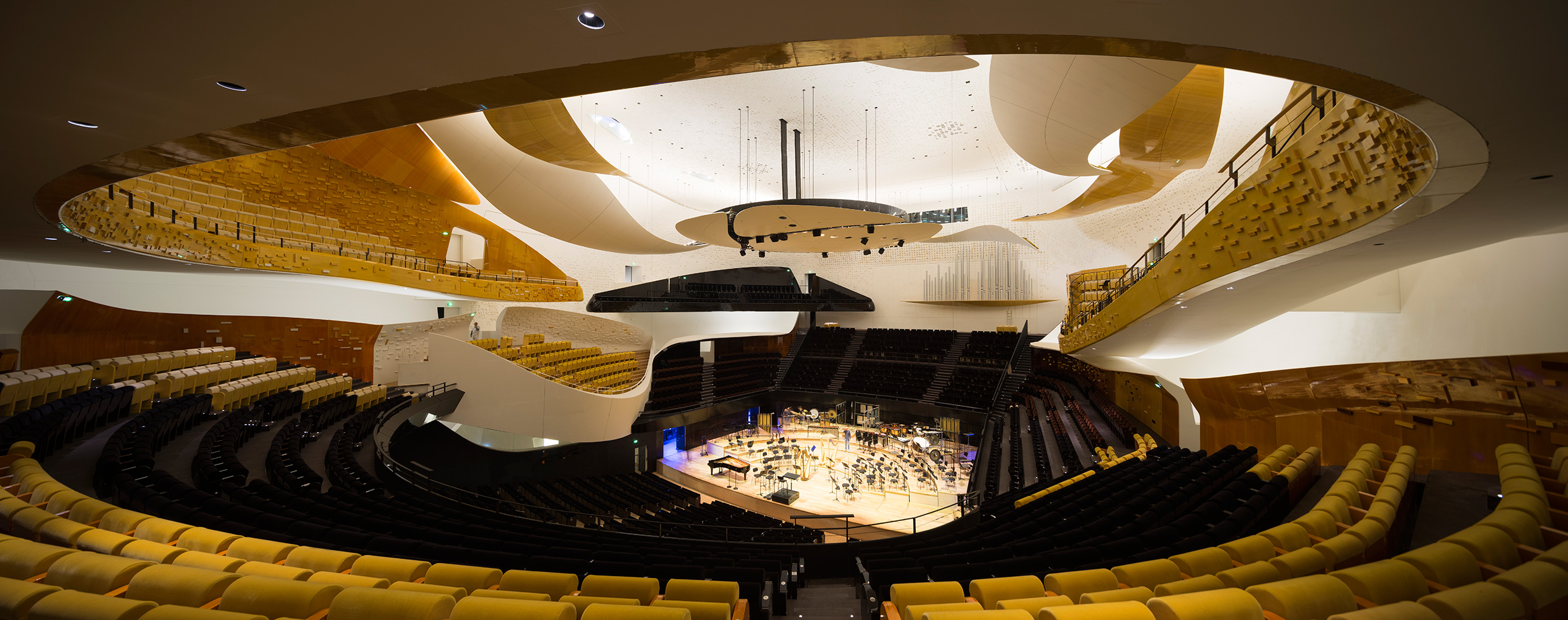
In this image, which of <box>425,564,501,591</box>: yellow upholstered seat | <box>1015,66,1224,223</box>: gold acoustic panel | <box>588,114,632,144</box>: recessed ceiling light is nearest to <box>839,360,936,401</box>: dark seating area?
<box>1015,66,1224,223</box>: gold acoustic panel

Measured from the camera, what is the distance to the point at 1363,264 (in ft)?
16.3

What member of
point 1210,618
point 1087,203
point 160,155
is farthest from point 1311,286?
point 160,155

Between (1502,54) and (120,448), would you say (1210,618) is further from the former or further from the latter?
(120,448)

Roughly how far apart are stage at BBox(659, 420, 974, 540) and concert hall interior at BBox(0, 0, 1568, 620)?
183 millimetres

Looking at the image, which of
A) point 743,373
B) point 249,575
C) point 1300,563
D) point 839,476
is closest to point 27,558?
point 249,575

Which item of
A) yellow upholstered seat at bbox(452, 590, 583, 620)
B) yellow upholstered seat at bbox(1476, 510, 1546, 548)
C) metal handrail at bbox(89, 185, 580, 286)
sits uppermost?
metal handrail at bbox(89, 185, 580, 286)

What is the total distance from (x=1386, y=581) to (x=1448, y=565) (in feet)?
1.65

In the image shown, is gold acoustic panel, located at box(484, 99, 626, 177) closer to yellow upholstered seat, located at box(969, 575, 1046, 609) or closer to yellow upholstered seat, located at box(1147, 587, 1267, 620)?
yellow upholstered seat, located at box(969, 575, 1046, 609)

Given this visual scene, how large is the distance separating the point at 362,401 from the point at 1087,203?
17604 mm

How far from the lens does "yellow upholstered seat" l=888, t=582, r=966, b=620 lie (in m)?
3.10

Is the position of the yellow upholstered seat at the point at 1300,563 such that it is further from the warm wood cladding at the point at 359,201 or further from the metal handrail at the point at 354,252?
the warm wood cladding at the point at 359,201

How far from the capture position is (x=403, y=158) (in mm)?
12586

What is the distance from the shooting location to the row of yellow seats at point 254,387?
360 inches

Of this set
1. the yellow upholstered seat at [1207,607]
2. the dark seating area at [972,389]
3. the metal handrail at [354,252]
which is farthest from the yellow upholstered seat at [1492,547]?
the dark seating area at [972,389]
